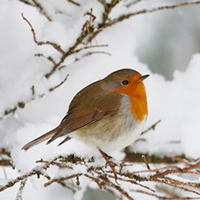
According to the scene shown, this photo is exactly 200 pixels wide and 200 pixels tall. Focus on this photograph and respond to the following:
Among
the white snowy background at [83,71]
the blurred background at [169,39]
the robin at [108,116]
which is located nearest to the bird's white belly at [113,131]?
the robin at [108,116]

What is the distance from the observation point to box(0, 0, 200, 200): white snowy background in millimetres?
2117

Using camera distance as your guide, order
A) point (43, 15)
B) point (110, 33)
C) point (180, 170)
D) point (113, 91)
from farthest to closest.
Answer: point (110, 33) → point (43, 15) → point (113, 91) → point (180, 170)

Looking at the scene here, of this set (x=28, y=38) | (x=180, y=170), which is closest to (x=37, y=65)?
(x=28, y=38)

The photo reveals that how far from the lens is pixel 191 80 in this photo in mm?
3076

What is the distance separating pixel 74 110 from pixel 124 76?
0.48 meters

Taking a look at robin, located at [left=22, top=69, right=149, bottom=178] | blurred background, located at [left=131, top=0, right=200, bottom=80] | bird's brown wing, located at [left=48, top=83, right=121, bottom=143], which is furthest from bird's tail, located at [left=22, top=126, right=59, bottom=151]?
blurred background, located at [left=131, top=0, right=200, bottom=80]

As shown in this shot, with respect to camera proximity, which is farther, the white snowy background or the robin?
the white snowy background

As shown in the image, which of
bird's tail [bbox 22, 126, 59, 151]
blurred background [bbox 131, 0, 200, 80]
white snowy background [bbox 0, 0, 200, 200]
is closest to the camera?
bird's tail [bbox 22, 126, 59, 151]

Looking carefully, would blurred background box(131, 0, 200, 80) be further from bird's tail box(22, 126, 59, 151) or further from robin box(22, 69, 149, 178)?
bird's tail box(22, 126, 59, 151)

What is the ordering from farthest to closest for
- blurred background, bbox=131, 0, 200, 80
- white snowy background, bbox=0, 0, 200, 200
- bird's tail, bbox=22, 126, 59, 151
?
1. blurred background, bbox=131, 0, 200, 80
2. white snowy background, bbox=0, 0, 200, 200
3. bird's tail, bbox=22, 126, 59, 151

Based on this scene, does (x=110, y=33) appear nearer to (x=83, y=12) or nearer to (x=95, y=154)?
(x=83, y=12)

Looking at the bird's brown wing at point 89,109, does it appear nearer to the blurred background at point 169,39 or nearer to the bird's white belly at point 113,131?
the bird's white belly at point 113,131

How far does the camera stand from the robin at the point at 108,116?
1.94m

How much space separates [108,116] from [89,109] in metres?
0.16
